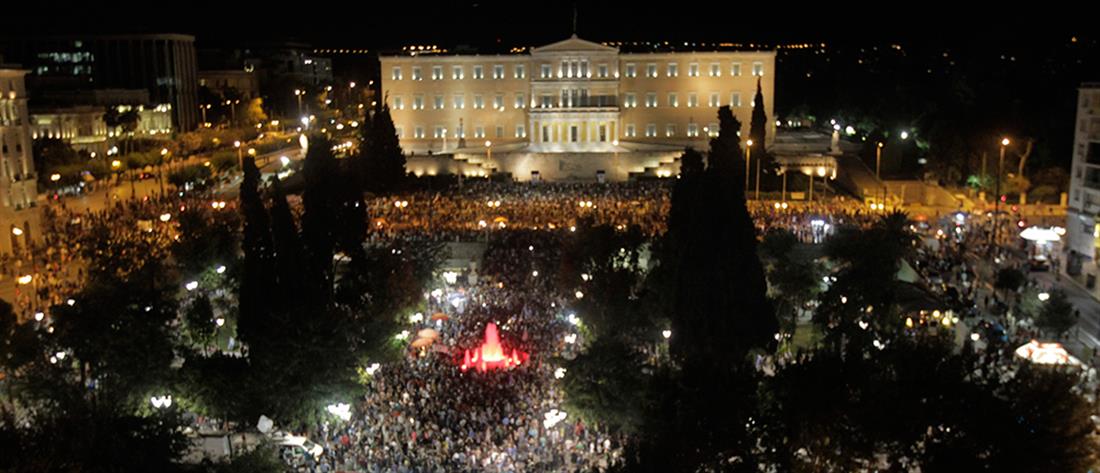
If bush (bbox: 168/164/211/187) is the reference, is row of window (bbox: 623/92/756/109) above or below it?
above

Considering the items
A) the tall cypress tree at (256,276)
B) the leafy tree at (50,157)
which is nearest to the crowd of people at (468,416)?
the tall cypress tree at (256,276)

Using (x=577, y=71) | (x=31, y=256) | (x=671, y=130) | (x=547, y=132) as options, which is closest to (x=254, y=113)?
(x=547, y=132)

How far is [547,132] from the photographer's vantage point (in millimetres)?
66500

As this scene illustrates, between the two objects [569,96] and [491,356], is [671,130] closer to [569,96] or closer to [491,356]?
[569,96]

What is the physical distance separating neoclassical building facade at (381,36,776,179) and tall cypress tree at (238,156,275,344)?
3904cm

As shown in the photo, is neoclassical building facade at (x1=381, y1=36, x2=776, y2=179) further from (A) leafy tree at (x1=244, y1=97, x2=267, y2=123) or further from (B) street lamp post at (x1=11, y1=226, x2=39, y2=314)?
(B) street lamp post at (x1=11, y1=226, x2=39, y2=314)

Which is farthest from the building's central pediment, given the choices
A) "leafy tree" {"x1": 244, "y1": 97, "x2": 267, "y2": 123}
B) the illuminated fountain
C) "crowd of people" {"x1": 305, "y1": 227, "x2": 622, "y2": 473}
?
the illuminated fountain

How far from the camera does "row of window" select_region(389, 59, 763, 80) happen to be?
220 ft

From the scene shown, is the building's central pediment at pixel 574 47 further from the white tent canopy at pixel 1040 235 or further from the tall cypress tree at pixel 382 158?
the white tent canopy at pixel 1040 235

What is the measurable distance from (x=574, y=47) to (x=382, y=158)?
18934mm

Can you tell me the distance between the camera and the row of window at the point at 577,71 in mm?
67188

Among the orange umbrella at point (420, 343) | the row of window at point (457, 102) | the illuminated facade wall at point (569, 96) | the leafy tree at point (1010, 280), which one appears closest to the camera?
the orange umbrella at point (420, 343)

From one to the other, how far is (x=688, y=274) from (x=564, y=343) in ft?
19.8

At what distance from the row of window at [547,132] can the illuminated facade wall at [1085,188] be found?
30399 millimetres
